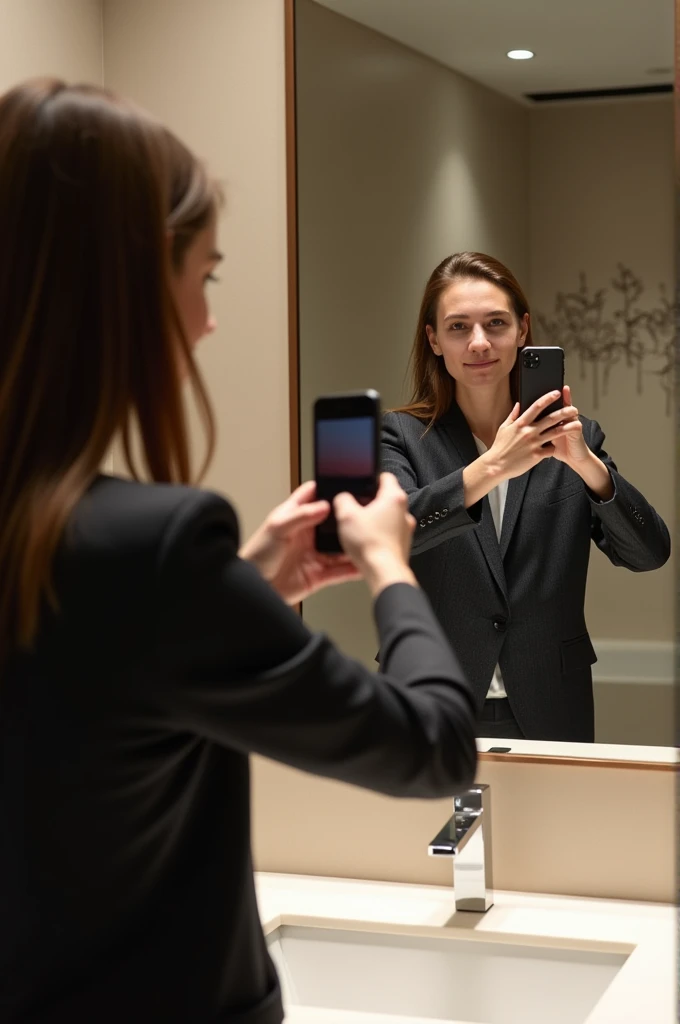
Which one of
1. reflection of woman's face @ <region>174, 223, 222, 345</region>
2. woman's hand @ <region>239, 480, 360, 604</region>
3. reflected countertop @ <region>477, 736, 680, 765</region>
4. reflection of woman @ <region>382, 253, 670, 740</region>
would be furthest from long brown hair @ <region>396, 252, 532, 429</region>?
reflection of woman's face @ <region>174, 223, 222, 345</region>

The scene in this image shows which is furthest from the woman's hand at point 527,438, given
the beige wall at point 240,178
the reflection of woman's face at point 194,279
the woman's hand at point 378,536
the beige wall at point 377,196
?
the reflection of woman's face at point 194,279

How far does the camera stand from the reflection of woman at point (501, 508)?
144 cm

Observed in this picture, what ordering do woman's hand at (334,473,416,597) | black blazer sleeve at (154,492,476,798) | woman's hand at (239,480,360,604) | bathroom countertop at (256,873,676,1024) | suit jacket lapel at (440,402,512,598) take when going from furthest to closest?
suit jacket lapel at (440,402,512,598), bathroom countertop at (256,873,676,1024), woman's hand at (239,480,360,604), woman's hand at (334,473,416,597), black blazer sleeve at (154,492,476,798)

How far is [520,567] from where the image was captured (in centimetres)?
147

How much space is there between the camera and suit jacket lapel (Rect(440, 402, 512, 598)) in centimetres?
147

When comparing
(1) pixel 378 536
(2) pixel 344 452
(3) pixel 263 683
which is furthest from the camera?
(2) pixel 344 452

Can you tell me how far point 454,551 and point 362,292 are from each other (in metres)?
0.35

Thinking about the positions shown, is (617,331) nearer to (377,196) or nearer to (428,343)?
(428,343)

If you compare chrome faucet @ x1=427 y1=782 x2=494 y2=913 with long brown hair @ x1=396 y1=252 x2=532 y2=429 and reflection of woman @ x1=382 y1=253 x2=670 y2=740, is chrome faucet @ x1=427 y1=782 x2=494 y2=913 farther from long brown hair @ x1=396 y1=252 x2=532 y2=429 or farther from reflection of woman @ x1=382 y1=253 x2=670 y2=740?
long brown hair @ x1=396 y1=252 x2=532 y2=429

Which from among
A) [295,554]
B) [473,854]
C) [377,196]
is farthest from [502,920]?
[377,196]

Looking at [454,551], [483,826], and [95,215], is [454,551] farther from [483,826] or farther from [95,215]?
[95,215]

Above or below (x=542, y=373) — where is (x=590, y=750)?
below

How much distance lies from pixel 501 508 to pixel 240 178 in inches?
21.8

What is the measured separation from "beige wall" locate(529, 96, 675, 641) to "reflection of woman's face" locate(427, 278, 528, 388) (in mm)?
45
